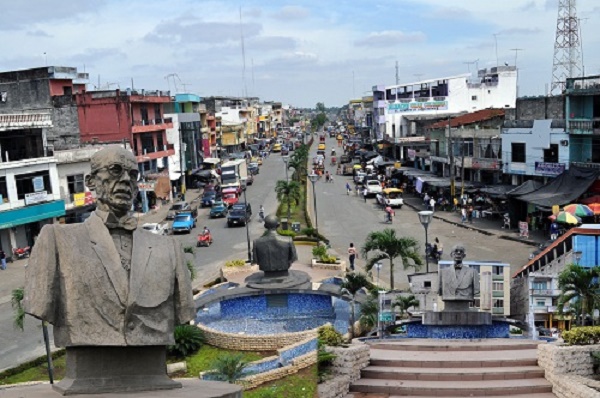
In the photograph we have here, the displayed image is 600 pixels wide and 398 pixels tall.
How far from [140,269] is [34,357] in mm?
12911

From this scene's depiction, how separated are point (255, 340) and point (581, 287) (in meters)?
7.59

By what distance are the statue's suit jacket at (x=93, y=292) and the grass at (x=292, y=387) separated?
632cm

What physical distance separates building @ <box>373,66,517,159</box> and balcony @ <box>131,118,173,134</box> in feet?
74.0

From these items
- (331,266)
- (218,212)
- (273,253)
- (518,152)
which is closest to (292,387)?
(273,253)

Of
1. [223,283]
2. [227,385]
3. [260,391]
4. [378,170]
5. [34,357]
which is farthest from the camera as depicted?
[378,170]

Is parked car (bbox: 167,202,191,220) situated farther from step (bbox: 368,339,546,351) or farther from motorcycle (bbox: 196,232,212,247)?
step (bbox: 368,339,546,351)

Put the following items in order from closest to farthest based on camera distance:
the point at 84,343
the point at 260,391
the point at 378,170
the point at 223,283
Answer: the point at 84,343 → the point at 260,391 → the point at 223,283 → the point at 378,170

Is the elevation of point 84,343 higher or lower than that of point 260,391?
higher

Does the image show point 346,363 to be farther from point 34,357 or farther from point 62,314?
point 34,357

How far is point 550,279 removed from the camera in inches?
641

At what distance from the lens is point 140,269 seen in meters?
5.52

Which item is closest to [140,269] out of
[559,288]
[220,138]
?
[559,288]

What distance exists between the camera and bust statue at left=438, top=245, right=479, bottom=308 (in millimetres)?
13750

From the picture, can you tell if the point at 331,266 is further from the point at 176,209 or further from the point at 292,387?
the point at 176,209
